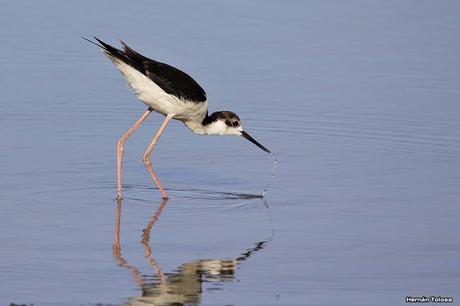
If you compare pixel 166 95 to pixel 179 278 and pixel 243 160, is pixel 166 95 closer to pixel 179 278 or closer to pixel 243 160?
pixel 243 160

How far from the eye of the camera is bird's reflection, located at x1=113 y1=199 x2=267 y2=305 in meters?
6.62

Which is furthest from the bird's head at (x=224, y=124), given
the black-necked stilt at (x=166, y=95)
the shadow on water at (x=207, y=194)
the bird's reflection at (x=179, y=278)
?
the bird's reflection at (x=179, y=278)


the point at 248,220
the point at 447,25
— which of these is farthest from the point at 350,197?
the point at 447,25

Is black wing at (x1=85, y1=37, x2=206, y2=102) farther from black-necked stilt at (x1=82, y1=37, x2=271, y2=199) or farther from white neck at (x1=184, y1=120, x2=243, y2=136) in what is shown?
white neck at (x1=184, y1=120, x2=243, y2=136)

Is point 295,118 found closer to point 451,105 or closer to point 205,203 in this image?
point 451,105

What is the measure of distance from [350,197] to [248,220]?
1.04 metres

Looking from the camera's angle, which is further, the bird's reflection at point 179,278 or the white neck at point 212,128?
the white neck at point 212,128

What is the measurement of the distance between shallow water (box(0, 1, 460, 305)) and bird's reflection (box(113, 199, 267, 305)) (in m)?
0.02

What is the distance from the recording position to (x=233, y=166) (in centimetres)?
1020

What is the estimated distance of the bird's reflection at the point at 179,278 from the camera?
21.7 ft

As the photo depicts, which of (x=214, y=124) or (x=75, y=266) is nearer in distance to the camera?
(x=75, y=266)

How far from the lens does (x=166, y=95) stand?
971cm

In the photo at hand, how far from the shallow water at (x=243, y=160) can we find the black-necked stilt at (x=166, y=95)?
29cm

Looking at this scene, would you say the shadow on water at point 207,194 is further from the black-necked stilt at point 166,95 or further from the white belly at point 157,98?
the white belly at point 157,98
